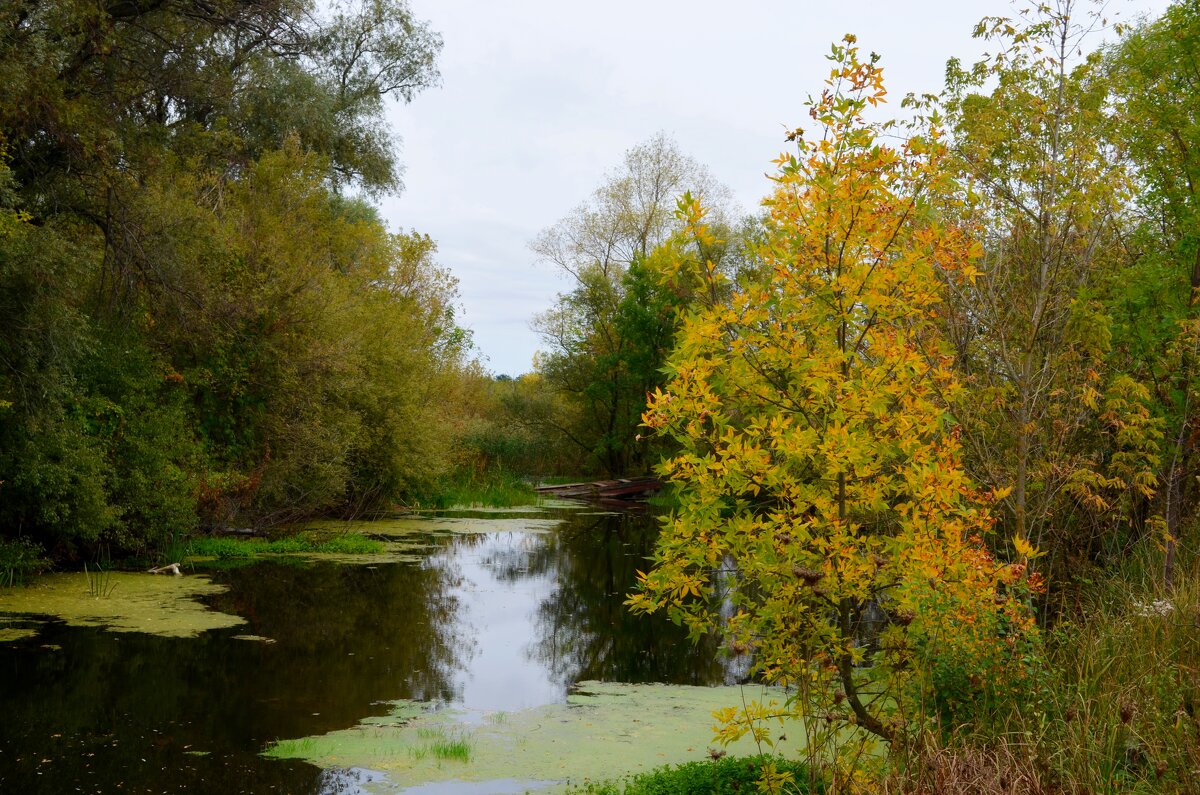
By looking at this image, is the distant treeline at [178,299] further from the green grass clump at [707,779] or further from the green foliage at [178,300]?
the green grass clump at [707,779]

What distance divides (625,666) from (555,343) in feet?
86.2

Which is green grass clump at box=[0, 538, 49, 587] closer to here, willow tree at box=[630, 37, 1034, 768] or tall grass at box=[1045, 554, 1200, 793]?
willow tree at box=[630, 37, 1034, 768]

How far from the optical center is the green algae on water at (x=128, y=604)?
973 cm

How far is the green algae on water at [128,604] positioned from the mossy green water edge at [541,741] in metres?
3.51

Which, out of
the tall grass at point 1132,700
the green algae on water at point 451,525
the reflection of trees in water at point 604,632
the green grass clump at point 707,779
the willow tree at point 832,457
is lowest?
the reflection of trees in water at point 604,632

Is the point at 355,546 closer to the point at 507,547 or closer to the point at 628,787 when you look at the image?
the point at 507,547

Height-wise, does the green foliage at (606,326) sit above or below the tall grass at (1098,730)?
above

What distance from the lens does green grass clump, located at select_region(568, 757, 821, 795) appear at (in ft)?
17.0

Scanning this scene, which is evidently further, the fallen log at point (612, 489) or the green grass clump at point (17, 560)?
the fallen log at point (612, 489)

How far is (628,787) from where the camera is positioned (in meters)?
5.38

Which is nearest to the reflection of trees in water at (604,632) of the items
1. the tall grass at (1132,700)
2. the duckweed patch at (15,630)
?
the tall grass at (1132,700)

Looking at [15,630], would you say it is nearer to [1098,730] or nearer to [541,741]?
[541,741]

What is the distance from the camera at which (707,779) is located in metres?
5.30

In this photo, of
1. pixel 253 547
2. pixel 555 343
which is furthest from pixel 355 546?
pixel 555 343
